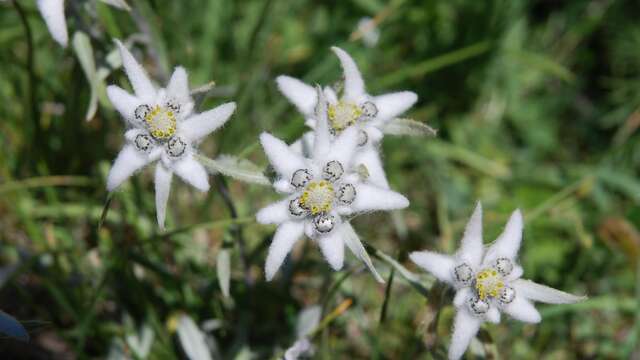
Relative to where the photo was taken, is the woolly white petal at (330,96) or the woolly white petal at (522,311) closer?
the woolly white petal at (522,311)

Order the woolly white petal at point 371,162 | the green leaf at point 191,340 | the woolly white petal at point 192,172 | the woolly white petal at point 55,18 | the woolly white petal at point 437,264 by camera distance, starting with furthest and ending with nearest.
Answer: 1. the green leaf at point 191,340
2. the woolly white petal at point 371,162
3. the woolly white petal at point 55,18
4. the woolly white petal at point 437,264
5. the woolly white petal at point 192,172

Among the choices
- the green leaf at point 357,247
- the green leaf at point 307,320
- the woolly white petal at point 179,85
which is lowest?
the green leaf at point 307,320

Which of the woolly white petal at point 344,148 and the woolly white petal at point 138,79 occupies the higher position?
the woolly white petal at point 138,79

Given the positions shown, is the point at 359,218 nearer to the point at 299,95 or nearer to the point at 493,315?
the point at 299,95

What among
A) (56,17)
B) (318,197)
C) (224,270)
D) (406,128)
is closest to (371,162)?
(406,128)

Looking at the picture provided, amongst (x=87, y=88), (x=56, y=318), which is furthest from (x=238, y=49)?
(x=56, y=318)

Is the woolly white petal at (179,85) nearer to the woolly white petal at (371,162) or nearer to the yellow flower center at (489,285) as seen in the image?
the woolly white petal at (371,162)

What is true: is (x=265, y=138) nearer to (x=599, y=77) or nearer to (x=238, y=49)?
(x=238, y=49)

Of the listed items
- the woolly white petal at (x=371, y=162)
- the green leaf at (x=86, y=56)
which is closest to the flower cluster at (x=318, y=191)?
the woolly white petal at (x=371, y=162)
